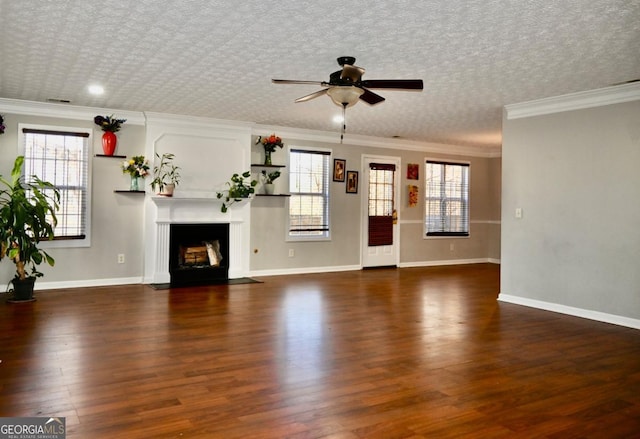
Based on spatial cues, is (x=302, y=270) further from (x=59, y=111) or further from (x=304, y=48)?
(x=304, y=48)

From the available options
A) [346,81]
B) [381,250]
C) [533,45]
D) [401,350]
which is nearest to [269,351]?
[401,350]

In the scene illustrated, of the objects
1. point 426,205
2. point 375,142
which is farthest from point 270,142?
point 426,205

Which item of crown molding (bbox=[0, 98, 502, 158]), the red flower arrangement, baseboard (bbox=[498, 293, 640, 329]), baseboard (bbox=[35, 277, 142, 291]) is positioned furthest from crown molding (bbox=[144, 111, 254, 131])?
baseboard (bbox=[498, 293, 640, 329])

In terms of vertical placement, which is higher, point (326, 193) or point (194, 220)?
point (326, 193)

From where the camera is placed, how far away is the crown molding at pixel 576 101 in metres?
5.03

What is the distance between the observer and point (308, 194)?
8.49 metres

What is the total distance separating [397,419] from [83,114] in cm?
595

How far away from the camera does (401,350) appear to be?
13.1 feet

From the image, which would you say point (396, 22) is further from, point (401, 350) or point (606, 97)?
point (606, 97)

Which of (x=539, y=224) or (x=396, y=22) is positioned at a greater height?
(x=396, y=22)

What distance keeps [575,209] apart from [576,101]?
3.92 ft

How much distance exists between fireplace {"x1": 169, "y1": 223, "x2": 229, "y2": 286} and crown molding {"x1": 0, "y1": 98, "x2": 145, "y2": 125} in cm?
167

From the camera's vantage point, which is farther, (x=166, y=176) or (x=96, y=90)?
(x=166, y=176)

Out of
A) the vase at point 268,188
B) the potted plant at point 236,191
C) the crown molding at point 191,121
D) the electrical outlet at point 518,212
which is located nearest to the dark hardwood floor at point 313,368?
the electrical outlet at point 518,212
